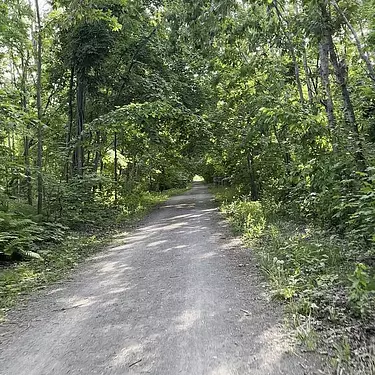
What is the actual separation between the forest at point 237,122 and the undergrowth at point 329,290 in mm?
23

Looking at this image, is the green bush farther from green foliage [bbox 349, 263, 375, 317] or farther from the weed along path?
green foliage [bbox 349, 263, 375, 317]

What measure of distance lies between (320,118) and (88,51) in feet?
26.1

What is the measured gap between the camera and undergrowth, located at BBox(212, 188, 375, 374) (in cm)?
333

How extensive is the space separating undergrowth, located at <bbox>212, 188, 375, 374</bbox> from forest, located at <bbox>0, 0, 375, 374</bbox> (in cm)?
2

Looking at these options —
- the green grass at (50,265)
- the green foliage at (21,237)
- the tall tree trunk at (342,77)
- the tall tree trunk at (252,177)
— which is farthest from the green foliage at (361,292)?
the tall tree trunk at (252,177)

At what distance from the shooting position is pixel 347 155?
7316 millimetres

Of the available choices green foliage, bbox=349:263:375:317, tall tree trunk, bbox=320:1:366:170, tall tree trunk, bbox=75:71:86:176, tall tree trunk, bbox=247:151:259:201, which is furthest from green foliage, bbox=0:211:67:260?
tall tree trunk, bbox=247:151:259:201

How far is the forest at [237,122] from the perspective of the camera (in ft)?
18.4

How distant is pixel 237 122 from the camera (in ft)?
55.3

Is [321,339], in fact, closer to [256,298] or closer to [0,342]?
[256,298]

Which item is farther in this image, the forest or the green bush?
the green bush

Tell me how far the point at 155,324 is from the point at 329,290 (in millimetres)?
2234

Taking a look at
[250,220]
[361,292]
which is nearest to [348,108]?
[250,220]

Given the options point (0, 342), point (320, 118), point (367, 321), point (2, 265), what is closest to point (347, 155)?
point (320, 118)
